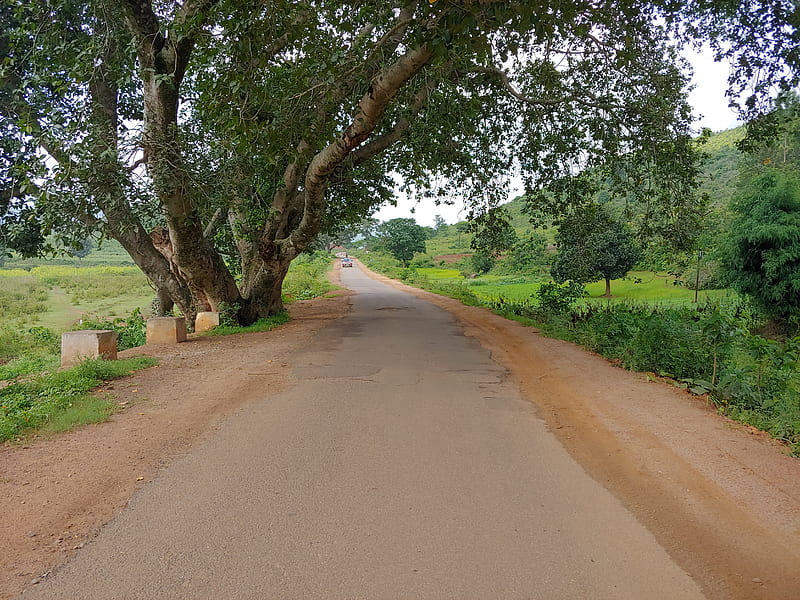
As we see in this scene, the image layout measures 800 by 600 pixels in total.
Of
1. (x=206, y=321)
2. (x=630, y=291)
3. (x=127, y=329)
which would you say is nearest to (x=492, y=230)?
(x=206, y=321)

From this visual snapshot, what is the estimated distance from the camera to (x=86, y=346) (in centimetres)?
818

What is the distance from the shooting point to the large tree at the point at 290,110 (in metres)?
7.45

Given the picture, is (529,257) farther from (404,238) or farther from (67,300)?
(404,238)

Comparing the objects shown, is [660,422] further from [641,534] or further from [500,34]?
[500,34]

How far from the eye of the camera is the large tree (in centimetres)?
745

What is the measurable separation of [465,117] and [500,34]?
2.58 m

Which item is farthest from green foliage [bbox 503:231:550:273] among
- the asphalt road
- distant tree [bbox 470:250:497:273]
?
the asphalt road

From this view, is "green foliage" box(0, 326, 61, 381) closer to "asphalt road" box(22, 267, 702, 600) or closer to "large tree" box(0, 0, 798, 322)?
"large tree" box(0, 0, 798, 322)

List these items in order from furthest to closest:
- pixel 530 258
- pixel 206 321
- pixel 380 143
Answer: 1. pixel 530 258
2. pixel 380 143
3. pixel 206 321

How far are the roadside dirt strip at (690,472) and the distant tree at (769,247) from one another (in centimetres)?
1084

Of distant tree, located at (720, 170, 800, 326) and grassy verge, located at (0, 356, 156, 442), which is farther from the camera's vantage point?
distant tree, located at (720, 170, 800, 326)

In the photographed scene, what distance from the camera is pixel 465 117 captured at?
12336 millimetres

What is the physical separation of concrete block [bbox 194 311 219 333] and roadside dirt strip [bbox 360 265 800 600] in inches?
309

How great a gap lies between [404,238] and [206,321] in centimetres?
5466
